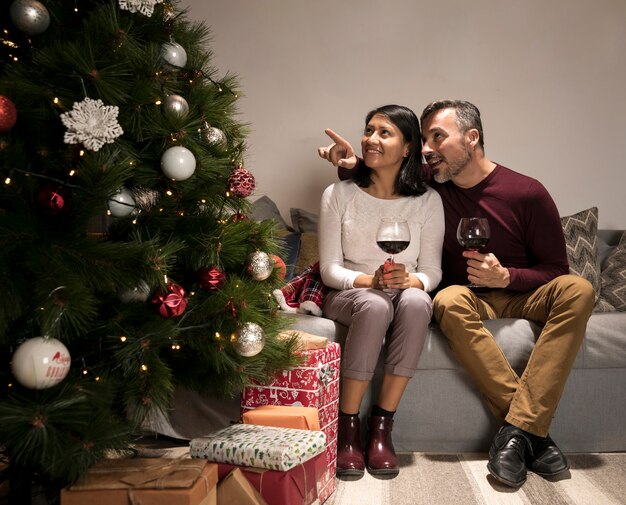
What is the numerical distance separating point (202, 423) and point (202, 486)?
917 mm

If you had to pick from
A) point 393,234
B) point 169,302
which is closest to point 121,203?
point 169,302

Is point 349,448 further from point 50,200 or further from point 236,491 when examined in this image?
point 50,200

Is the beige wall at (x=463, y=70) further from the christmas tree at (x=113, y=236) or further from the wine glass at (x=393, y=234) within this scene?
the christmas tree at (x=113, y=236)

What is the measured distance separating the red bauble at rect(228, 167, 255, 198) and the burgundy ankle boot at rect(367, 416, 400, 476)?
0.84 meters

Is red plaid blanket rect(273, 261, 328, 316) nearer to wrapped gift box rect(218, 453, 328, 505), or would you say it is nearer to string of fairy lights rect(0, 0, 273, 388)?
string of fairy lights rect(0, 0, 273, 388)

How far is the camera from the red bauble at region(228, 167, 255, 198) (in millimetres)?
1691

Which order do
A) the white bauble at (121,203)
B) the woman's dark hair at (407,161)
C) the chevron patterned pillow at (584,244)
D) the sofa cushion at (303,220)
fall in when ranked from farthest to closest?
the sofa cushion at (303,220) < the chevron patterned pillow at (584,244) < the woman's dark hair at (407,161) < the white bauble at (121,203)

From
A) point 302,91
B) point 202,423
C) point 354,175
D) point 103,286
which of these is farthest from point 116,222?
point 302,91

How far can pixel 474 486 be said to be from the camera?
184cm

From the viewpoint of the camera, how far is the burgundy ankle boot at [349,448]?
6.25ft

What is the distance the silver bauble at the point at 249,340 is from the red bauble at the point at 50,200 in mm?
522

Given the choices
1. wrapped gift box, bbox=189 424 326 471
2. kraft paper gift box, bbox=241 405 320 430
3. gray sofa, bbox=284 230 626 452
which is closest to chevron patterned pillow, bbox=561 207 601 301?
gray sofa, bbox=284 230 626 452

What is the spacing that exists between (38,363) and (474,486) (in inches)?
49.2

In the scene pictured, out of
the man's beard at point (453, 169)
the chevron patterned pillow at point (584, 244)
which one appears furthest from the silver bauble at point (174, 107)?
the chevron patterned pillow at point (584, 244)
